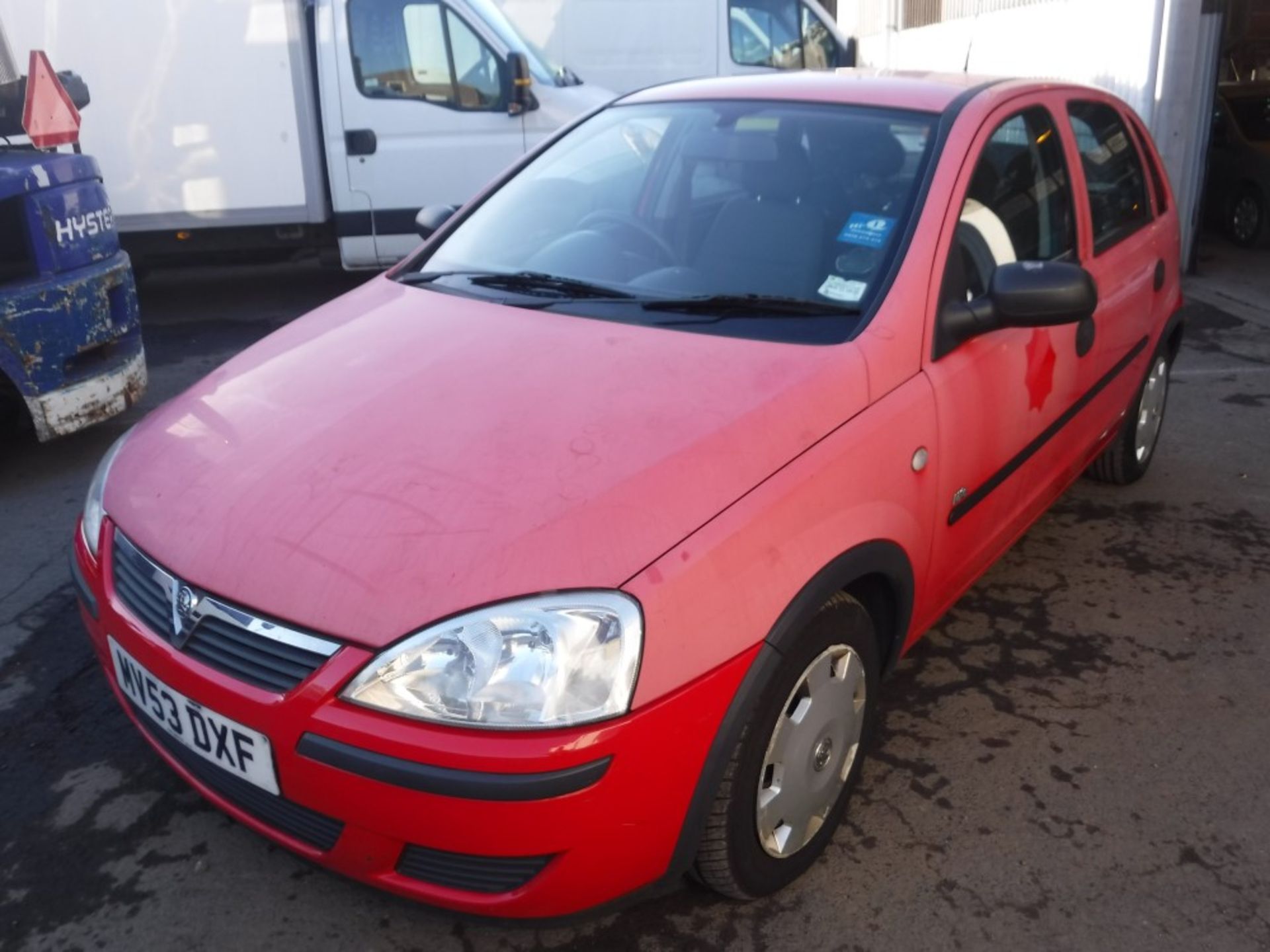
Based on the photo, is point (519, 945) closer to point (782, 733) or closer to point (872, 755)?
point (782, 733)

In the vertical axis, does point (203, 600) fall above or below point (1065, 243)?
below

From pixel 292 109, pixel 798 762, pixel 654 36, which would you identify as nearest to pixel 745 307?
pixel 798 762

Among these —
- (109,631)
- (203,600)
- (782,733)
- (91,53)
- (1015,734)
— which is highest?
(91,53)

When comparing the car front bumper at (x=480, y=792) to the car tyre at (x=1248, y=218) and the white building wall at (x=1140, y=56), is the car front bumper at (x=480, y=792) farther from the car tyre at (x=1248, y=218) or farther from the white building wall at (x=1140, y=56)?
the car tyre at (x=1248, y=218)

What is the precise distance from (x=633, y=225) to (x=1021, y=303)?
103 centimetres

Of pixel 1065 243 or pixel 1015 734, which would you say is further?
pixel 1065 243

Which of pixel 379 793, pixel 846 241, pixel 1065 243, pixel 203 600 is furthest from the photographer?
pixel 1065 243

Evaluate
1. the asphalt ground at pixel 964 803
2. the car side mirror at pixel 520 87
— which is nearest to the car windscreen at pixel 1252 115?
the car side mirror at pixel 520 87

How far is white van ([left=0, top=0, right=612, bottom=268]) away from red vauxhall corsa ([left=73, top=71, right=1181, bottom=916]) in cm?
460

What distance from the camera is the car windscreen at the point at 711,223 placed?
2654 millimetres

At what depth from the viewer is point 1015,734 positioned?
9.56 ft

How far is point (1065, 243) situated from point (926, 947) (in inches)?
80.6

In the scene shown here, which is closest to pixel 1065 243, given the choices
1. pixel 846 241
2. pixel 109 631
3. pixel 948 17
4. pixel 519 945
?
pixel 846 241

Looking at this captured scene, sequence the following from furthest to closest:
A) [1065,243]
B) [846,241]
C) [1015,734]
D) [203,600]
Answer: [1065,243] → [1015,734] → [846,241] → [203,600]
